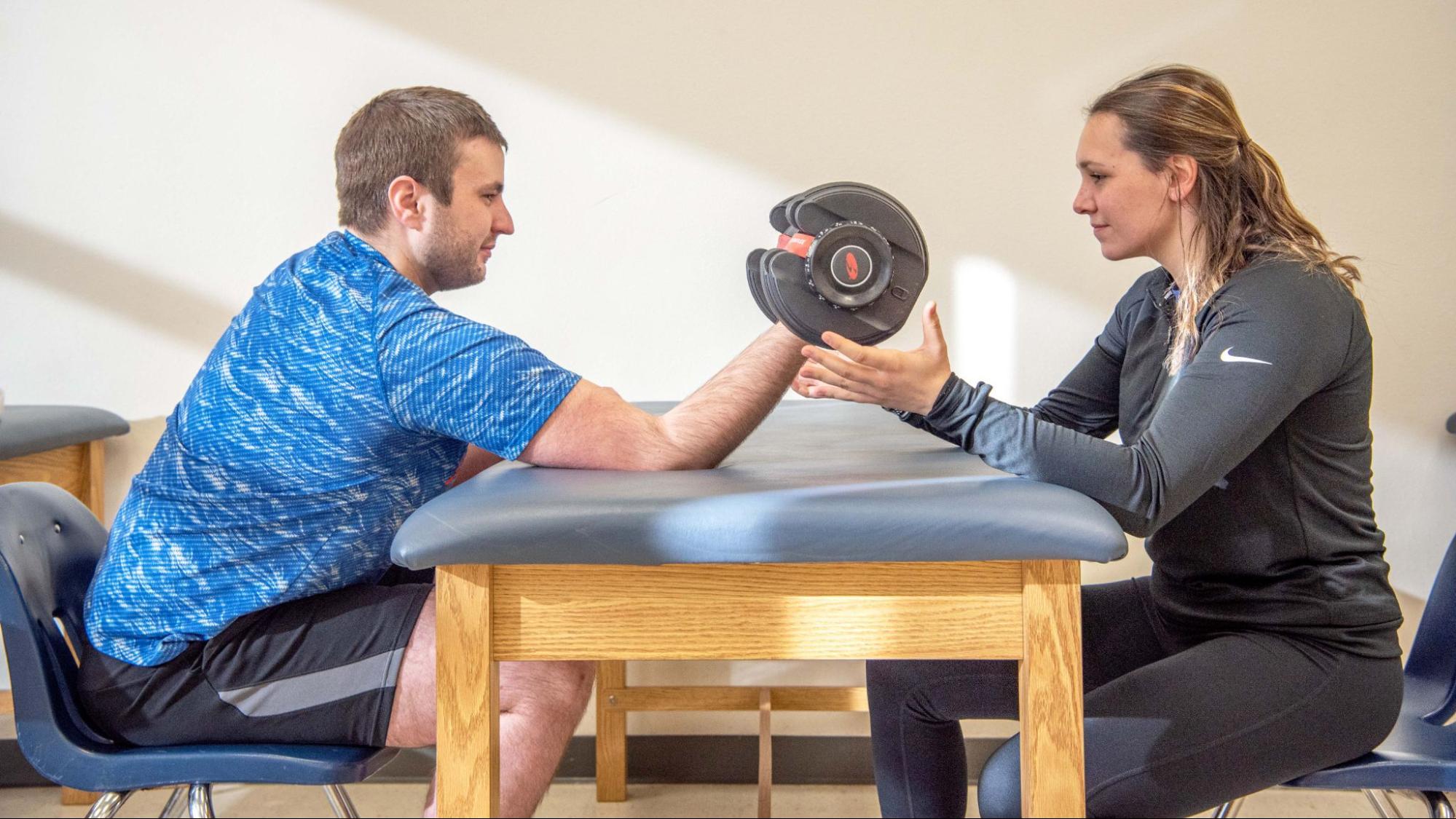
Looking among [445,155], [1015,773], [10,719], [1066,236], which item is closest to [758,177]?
[1066,236]

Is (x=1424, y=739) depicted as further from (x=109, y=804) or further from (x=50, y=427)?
(x=50, y=427)

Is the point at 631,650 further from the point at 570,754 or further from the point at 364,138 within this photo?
the point at 570,754

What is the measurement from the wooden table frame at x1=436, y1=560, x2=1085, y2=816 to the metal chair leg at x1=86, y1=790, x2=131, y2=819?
0.51 m

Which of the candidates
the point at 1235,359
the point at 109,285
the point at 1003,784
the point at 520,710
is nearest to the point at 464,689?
the point at 520,710

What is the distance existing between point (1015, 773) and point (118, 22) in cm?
243

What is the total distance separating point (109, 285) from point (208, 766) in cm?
166

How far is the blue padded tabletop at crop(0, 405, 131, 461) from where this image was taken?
6.87 feet

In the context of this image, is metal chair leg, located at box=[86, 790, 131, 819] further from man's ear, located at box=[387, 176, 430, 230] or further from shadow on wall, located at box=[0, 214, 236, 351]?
shadow on wall, located at box=[0, 214, 236, 351]

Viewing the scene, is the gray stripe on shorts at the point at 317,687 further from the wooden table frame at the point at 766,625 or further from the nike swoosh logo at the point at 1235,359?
the nike swoosh logo at the point at 1235,359

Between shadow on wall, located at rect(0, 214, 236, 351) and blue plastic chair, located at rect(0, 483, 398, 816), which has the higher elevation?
shadow on wall, located at rect(0, 214, 236, 351)

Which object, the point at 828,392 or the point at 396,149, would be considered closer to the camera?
the point at 828,392

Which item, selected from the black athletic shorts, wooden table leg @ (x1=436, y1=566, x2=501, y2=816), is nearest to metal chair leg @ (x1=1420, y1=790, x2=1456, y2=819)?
wooden table leg @ (x1=436, y1=566, x2=501, y2=816)

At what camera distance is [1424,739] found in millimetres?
1481

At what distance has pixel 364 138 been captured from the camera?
61.1 inches
